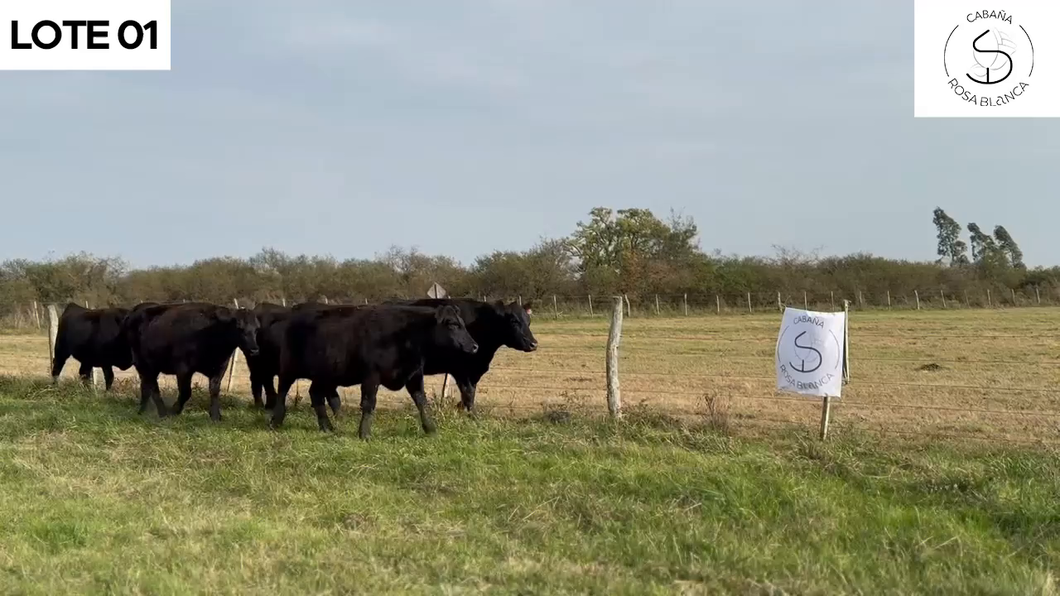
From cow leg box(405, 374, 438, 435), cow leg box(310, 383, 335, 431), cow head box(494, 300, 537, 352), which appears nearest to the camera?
cow leg box(405, 374, 438, 435)

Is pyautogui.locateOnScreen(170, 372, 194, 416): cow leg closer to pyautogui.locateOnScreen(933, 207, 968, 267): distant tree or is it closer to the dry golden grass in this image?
the dry golden grass

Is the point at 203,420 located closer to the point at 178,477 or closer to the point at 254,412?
the point at 254,412

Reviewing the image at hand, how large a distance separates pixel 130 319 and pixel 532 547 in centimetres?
952

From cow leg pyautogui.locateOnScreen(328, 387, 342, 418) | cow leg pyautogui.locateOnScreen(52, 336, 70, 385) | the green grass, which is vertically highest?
cow leg pyautogui.locateOnScreen(52, 336, 70, 385)

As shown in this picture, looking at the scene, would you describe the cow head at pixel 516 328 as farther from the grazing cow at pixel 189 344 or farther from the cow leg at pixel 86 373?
the cow leg at pixel 86 373

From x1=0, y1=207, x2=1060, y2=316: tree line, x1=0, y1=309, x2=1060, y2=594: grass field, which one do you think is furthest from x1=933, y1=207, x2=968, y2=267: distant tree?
x1=0, y1=309, x2=1060, y2=594: grass field

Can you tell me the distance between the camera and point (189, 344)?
12.1 m

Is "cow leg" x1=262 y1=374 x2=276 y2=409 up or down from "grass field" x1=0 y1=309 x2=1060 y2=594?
up

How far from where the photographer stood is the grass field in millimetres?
5246

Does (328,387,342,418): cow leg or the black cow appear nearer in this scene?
(328,387,342,418): cow leg

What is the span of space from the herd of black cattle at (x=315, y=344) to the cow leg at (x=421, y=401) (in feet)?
0.06

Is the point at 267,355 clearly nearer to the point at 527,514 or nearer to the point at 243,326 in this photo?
the point at 243,326

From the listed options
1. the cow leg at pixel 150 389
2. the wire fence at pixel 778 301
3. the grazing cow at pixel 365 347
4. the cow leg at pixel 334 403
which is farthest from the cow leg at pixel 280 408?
the wire fence at pixel 778 301

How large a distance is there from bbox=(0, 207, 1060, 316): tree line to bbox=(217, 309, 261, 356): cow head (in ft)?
123
